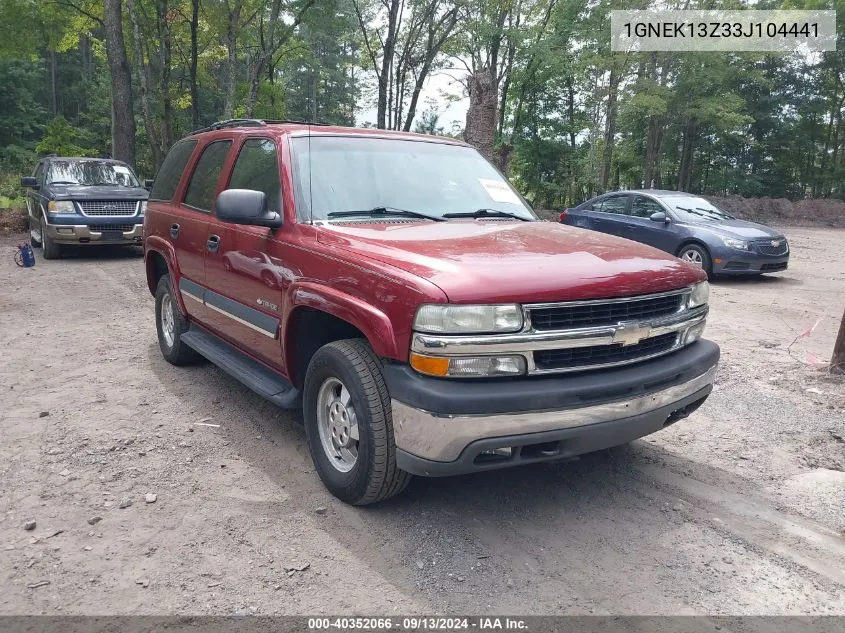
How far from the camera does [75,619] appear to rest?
8.00 feet

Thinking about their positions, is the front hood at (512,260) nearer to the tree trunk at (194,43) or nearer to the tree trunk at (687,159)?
the tree trunk at (194,43)

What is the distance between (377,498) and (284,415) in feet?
5.49

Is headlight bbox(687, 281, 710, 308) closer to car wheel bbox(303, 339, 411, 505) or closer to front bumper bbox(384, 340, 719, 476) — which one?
front bumper bbox(384, 340, 719, 476)

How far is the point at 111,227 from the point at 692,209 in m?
10.6

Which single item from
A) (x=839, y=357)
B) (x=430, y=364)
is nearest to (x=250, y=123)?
(x=430, y=364)

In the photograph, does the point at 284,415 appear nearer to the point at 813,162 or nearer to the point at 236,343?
the point at 236,343

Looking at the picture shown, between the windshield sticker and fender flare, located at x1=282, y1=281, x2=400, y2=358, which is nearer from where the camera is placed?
fender flare, located at x1=282, y1=281, x2=400, y2=358

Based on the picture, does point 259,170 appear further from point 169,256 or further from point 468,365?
point 468,365

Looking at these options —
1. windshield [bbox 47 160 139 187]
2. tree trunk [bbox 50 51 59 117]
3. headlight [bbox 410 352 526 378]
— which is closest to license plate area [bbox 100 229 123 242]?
windshield [bbox 47 160 139 187]

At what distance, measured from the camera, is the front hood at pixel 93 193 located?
11.5 meters

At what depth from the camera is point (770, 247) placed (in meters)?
10.5

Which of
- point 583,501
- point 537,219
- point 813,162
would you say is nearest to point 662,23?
point 813,162

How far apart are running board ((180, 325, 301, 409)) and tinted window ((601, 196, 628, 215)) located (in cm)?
894

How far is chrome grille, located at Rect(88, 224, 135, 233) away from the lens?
11523 millimetres
